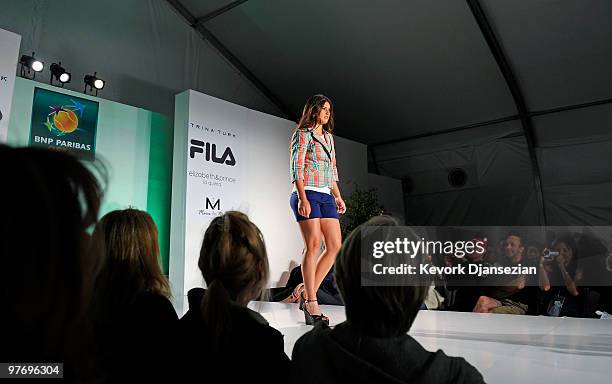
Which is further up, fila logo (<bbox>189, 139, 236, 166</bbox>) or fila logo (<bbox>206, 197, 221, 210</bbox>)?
fila logo (<bbox>189, 139, 236, 166</bbox>)

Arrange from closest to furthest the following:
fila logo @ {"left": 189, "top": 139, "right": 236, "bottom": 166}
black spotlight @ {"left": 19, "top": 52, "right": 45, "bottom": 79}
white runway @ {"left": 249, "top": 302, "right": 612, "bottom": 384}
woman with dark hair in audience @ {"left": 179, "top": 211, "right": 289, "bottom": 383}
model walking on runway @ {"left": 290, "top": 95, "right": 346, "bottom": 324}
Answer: woman with dark hair in audience @ {"left": 179, "top": 211, "right": 289, "bottom": 383} → white runway @ {"left": 249, "top": 302, "right": 612, "bottom": 384} → model walking on runway @ {"left": 290, "top": 95, "right": 346, "bottom": 324} → black spotlight @ {"left": 19, "top": 52, "right": 45, "bottom": 79} → fila logo @ {"left": 189, "top": 139, "right": 236, "bottom": 166}

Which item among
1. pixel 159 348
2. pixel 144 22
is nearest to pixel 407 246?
pixel 159 348

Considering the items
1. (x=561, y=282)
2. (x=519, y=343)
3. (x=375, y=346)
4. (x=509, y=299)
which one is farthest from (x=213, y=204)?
(x=375, y=346)

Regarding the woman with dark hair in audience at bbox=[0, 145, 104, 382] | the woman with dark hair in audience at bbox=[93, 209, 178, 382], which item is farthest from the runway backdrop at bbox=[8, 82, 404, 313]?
the woman with dark hair in audience at bbox=[0, 145, 104, 382]

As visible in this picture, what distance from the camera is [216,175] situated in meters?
4.61

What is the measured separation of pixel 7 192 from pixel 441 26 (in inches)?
202

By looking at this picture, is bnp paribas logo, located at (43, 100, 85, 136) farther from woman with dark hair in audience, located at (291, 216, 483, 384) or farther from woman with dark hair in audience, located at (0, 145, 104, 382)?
woman with dark hair in audience, located at (0, 145, 104, 382)

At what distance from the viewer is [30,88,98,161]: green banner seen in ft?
12.5

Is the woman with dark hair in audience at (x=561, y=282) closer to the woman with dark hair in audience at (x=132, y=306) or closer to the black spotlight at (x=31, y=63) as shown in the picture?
the woman with dark hair in audience at (x=132, y=306)

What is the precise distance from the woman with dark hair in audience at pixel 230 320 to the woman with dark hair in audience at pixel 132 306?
2.2 inches

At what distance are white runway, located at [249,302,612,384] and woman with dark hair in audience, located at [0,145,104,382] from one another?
3.88 ft

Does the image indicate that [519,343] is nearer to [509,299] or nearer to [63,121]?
[509,299]

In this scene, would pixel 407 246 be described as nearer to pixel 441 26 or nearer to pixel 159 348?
pixel 159 348
